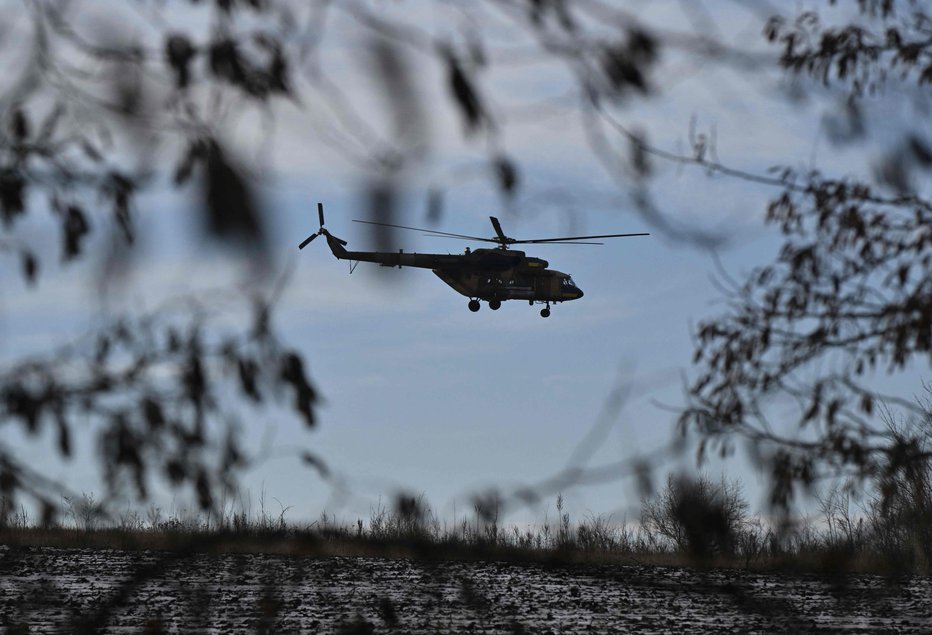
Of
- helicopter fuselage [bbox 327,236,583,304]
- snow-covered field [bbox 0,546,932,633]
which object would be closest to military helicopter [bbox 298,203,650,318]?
helicopter fuselage [bbox 327,236,583,304]

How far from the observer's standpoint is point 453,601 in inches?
619

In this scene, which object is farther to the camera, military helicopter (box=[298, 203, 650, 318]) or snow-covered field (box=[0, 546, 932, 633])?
military helicopter (box=[298, 203, 650, 318])

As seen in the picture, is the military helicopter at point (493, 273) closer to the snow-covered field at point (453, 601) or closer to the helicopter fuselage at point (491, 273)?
the helicopter fuselage at point (491, 273)

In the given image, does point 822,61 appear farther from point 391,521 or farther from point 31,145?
point 31,145

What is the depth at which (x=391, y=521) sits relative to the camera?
5.00 metres

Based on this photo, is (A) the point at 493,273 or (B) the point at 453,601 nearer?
(B) the point at 453,601

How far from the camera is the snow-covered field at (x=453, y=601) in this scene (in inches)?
503

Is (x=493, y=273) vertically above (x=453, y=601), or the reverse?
(x=493, y=273)

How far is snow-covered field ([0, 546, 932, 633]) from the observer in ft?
41.9

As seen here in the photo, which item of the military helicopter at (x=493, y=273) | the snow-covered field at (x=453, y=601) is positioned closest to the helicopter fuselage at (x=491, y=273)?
the military helicopter at (x=493, y=273)

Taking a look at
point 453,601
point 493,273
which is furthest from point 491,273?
point 453,601

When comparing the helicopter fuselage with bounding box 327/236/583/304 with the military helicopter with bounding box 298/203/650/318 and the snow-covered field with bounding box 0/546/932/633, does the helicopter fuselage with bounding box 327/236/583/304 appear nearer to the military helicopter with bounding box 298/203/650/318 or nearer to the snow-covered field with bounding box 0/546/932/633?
the military helicopter with bounding box 298/203/650/318

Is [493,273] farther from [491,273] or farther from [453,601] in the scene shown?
[453,601]

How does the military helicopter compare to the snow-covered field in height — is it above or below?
above
